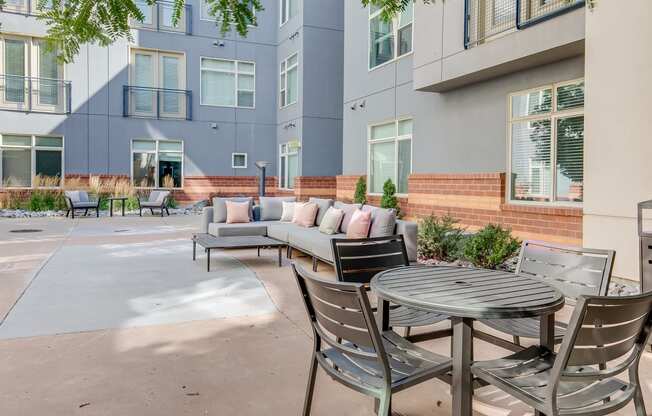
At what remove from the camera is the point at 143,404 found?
2836 millimetres

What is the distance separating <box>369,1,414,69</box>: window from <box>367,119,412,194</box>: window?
1.54 meters

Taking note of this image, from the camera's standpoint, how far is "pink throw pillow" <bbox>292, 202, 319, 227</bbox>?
27.6 ft

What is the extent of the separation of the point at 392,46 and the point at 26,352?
9659 mm

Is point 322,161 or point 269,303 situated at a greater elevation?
point 322,161

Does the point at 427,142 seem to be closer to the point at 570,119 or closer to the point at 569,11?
the point at 570,119

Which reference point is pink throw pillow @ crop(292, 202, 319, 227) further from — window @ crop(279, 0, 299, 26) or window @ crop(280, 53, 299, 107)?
window @ crop(279, 0, 299, 26)

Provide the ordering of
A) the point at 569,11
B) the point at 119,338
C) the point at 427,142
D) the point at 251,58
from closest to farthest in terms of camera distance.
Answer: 1. the point at 119,338
2. the point at 569,11
3. the point at 427,142
4. the point at 251,58

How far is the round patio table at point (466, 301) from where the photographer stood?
2.28 m

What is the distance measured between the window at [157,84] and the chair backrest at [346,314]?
55.4 ft

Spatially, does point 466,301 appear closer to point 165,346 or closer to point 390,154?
point 165,346

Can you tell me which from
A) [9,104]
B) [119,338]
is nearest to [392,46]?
[119,338]

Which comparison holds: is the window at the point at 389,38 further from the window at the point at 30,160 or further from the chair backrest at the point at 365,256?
the window at the point at 30,160

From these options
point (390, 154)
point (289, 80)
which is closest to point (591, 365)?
point (390, 154)

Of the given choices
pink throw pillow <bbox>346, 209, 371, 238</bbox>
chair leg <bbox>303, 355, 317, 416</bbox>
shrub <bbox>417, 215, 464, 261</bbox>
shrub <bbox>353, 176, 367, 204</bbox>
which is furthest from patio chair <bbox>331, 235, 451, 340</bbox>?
shrub <bbox>353, 176, 367, 204</bbox>
